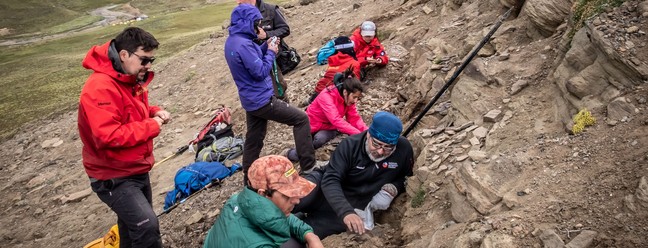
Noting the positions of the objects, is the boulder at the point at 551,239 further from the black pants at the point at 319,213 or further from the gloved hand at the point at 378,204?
the black pants at the point at 319,213

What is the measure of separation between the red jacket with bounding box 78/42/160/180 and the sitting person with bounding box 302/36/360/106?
17.7ft

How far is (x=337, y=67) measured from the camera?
424 inches

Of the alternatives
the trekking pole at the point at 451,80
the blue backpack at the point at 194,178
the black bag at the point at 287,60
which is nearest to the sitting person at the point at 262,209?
the trekking pole at the point at 451,80

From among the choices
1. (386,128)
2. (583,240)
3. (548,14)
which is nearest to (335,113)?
(386,128)

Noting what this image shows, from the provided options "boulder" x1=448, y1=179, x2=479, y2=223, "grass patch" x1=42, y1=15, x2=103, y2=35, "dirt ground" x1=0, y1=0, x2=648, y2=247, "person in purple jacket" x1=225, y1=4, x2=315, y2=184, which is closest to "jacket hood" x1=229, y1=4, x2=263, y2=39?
"person in purple jacket" x1=225, y1=4, x2=315, y2=184

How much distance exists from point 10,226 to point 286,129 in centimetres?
667

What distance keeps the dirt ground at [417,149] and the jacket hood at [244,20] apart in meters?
2.95

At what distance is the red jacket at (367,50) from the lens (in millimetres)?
10969

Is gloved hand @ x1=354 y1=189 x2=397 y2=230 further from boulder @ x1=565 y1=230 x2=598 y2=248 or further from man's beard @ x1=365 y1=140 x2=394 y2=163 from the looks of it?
boulder @ x1=565 y1=230 x2=598 y2=248

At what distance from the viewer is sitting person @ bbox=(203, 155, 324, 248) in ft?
13.4

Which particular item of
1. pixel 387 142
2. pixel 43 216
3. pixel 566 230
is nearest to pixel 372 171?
pixel 387 142

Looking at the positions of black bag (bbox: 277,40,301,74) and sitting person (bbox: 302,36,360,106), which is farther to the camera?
black bag (bbox: 277,40,301,74)

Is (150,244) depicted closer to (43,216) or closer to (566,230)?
(566,230)

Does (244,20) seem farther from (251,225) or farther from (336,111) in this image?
(251,225)
